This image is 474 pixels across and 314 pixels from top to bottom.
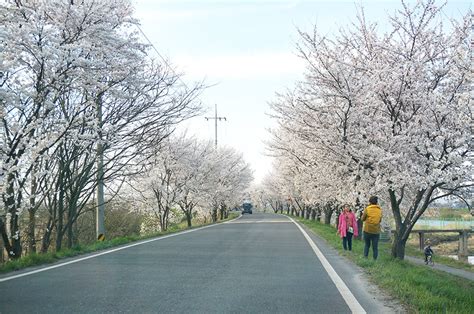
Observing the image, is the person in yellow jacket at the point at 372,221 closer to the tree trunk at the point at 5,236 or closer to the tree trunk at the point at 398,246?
the tree trunk at the point at 398,246

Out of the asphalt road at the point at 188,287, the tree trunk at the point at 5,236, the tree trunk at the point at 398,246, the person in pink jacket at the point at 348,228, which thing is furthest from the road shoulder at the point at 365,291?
the tree trunk at the point at 5,236

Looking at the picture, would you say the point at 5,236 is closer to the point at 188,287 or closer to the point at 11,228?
the point at 11,228

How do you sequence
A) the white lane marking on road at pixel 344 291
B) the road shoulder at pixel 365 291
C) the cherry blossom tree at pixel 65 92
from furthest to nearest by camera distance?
the cherry blossom tree at pixel 65 92 < the road shoulder at pixel 365 291 < the white lane marking on road at pixel 344 291

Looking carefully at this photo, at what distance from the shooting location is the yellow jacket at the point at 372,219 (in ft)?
41.8

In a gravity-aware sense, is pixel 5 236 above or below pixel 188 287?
above

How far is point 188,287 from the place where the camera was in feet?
25.7

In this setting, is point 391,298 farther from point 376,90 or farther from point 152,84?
point 152,84

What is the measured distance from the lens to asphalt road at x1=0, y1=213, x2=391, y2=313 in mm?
6430

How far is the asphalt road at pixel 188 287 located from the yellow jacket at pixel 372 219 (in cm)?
142

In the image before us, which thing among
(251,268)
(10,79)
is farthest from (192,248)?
(10,79)

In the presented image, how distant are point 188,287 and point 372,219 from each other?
640cm

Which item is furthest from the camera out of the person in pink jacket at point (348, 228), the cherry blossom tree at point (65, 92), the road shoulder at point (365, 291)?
the person in pink jacket at point (348, 228)

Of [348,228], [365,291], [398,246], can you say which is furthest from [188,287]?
[398,246]

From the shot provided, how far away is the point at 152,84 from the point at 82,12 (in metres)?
4.69
